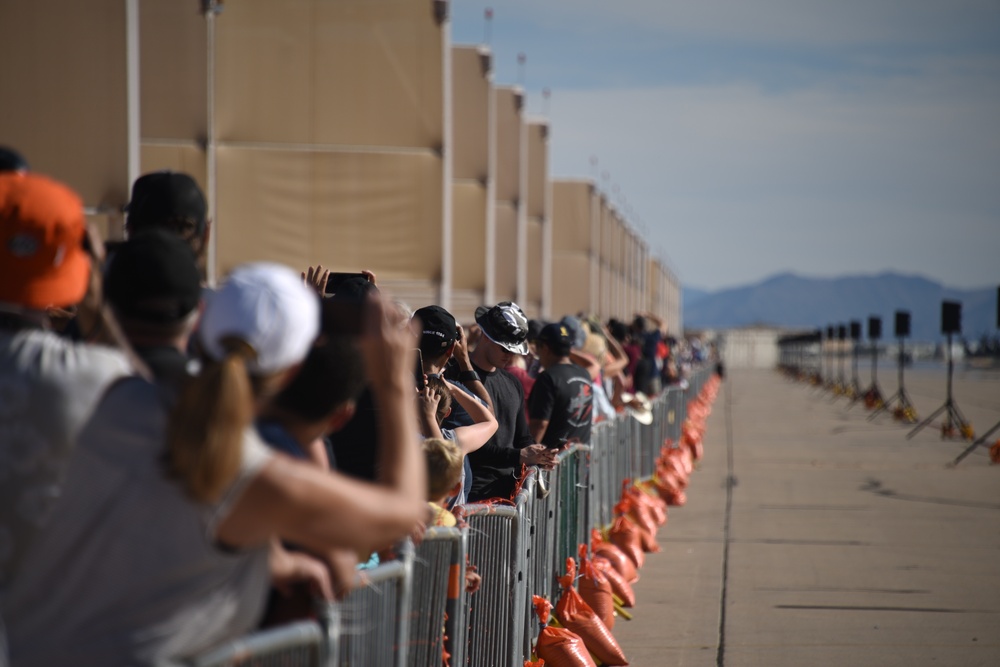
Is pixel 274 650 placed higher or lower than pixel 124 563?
lower

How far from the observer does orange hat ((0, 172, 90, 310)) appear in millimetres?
2994

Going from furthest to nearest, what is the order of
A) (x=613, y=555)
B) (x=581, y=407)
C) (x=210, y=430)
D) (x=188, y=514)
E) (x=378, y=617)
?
(x=613, y=555) < (x=581, y=407) < (x=378, y=617) < (x=188, y=514) < (x=210, y=430)

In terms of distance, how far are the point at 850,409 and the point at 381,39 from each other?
25.7m

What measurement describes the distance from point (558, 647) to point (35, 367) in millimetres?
4316

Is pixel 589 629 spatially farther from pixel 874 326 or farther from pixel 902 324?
pixel 874 326

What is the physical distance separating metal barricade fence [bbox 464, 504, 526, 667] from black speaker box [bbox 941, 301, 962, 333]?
21642 mm

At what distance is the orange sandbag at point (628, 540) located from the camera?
33.9 feet

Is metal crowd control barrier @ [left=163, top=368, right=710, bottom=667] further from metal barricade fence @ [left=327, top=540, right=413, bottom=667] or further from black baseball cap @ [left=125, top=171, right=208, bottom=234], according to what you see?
black baseball cap @ [left=125, top=171, right=208, bottom=234]

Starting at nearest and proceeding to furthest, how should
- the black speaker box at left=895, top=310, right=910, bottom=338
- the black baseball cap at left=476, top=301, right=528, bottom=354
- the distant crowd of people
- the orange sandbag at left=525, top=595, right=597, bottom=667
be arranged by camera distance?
1. the distant crowd of people
2. the orange sandbag at left=525, top=595, right=597, bottom=667
3. the black baseball cap at left=476, top=301, right=528, bottom=354
4. the black speaker box at left=895, top=310, right=910, bottom=338

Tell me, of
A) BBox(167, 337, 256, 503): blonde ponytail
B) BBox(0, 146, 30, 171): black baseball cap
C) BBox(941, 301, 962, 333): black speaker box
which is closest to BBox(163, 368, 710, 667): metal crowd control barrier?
BBox(167, 337, 256, 503): blonde ponytail

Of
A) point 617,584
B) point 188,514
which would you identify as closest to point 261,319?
point 188,514

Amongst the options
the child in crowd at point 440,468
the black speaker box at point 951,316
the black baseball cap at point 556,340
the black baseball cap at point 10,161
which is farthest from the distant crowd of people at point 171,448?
the black speaker box at point 951,316

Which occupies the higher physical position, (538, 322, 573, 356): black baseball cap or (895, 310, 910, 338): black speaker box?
(538, 322, 573, 356): black baseball cap

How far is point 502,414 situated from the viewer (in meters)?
7.18
